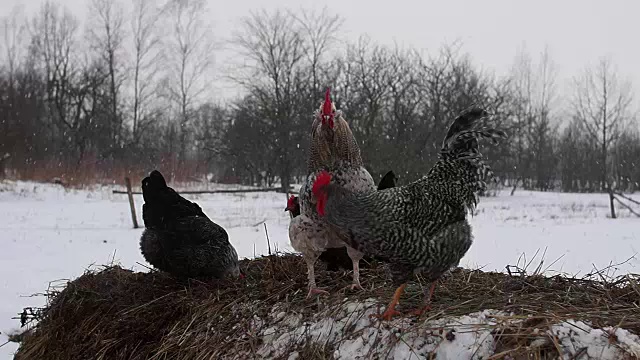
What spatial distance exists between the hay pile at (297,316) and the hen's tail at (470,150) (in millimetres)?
681

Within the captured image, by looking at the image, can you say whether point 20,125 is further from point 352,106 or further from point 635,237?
point 635,237

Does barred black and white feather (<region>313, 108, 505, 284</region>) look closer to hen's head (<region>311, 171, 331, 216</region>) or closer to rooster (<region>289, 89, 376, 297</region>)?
hen's head (<region>311, 171, 331, 216</region>)

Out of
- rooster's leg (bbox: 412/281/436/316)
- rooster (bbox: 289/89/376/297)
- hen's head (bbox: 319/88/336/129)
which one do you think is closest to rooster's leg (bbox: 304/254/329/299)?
rooster (bbox: 289/89/376/297)

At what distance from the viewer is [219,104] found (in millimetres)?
36625

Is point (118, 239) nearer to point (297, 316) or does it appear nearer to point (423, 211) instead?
point (297, 316)

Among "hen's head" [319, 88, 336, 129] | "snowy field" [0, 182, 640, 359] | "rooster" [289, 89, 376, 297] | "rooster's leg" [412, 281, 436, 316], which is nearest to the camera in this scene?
"rooster's leg" [412, 281, 436, 316]

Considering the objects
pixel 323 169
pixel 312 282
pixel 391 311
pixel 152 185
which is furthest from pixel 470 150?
pixel 152 185

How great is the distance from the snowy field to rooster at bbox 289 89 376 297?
1902mm

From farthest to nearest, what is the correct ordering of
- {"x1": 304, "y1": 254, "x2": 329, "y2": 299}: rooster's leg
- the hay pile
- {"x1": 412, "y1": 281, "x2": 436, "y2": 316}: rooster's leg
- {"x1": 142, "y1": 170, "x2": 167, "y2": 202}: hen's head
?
{"x1": 142, "y1": 170, "x2": 167, "y2": 202}: hen's head
{"x1": 304, "y1": 254, "x2": 329, "y2": 299}: rooster's leg
{"x1": 412, "y1": 281, "x2": 436, "y2": 316}: rooster's leg
the hay pile

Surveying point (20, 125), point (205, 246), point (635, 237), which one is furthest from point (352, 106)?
point (205, 246)

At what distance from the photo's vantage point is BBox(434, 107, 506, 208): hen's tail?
3240mm

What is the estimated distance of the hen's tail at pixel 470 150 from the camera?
10.6 ft

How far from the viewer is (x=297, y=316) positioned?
2.97 m

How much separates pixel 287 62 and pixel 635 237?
66.2 feet
